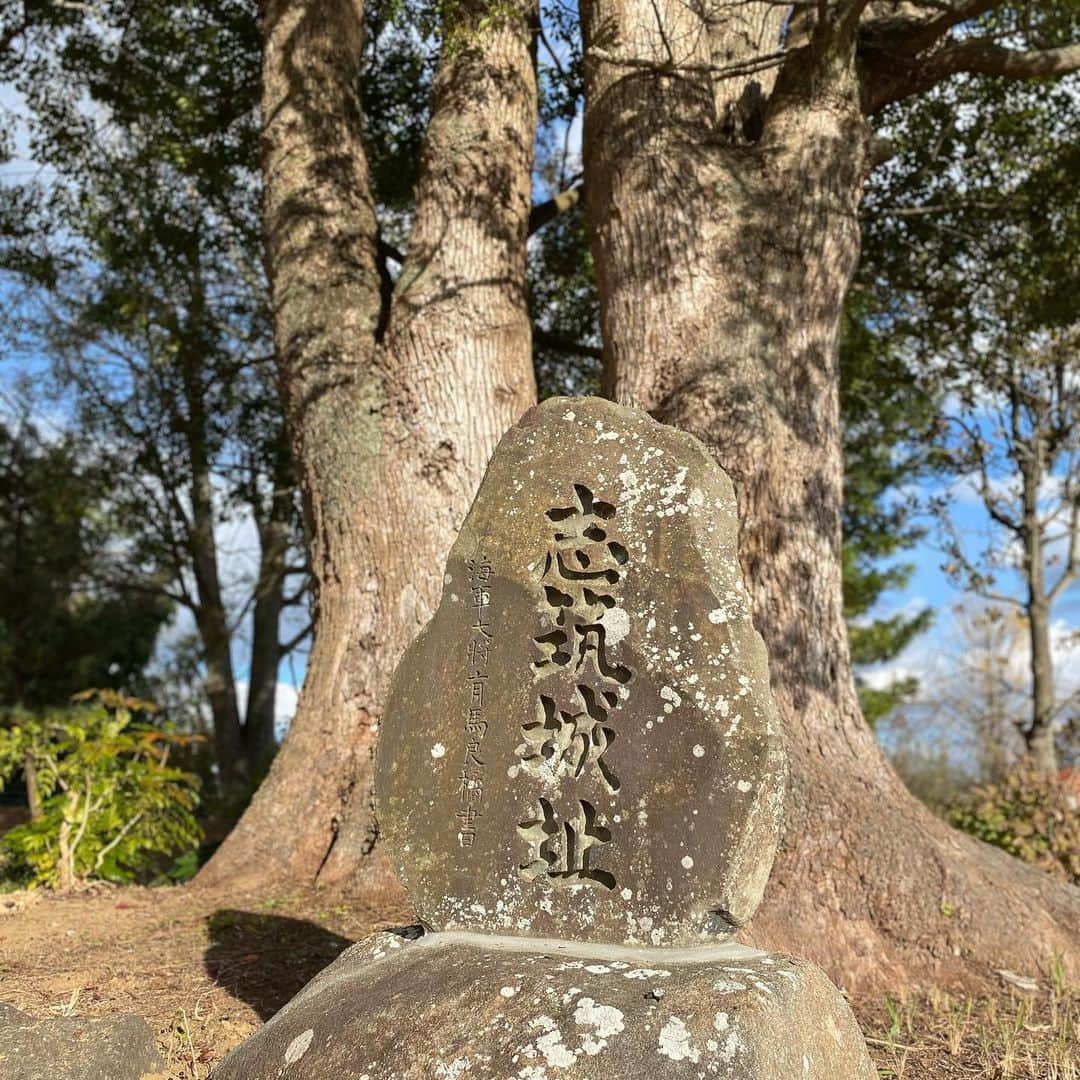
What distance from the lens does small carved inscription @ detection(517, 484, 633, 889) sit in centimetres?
336

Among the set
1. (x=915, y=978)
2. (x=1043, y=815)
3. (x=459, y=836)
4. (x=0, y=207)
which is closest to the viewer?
(x=459, y=836)

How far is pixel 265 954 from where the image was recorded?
515 cm

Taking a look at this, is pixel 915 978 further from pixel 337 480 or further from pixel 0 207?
pixel 0 207

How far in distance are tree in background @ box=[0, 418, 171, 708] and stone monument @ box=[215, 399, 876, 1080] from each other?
12.2 meters

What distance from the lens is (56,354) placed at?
47.2 ft

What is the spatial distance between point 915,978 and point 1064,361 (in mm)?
8894

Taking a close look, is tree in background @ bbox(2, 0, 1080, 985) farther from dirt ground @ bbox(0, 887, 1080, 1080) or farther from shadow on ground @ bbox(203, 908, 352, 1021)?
shadow on ground @ bbox(203, 908, 352, 1021)

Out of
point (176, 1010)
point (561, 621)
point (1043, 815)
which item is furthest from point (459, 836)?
point (1043, 815)

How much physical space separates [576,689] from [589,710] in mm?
78

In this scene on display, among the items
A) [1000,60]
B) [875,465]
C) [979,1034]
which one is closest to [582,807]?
[979,1034]

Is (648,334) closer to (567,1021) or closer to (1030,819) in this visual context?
(567,1021)

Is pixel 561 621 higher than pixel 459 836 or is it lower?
higher

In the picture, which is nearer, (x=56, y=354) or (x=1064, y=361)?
(x=1064, y=361)

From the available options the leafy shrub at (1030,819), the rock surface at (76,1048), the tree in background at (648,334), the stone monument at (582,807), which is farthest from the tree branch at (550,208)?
the rock surface at (76,1048)
